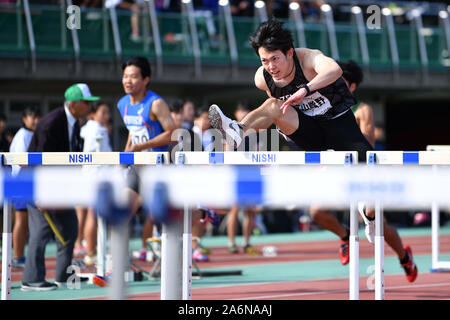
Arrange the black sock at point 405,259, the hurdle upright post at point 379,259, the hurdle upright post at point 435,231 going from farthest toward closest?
the hurdle upright post at point 435,231 < the black sock at point 405,259 < the hurdle upright post at point 379,259

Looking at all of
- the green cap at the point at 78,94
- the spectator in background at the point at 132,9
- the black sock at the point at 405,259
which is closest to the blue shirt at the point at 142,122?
the green cap at the point at 78,94

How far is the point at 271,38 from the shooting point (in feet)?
21.2

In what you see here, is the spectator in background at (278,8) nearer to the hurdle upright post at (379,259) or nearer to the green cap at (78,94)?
the green cap at (78,94)

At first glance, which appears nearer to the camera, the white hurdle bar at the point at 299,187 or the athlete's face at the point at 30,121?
the white hurdle bar at the point at 299,187

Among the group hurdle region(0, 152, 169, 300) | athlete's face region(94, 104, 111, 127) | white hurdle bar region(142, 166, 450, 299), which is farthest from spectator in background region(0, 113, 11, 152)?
white hurdle bar region(142, 166, 450, 299)

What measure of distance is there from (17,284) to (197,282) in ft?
6.29

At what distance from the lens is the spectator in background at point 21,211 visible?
10773mm

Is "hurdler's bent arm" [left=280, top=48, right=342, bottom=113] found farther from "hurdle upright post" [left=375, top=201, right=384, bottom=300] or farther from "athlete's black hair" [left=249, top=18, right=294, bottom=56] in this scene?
"hurdle upright post" [left=375, top=201, right=384, bottom=300]

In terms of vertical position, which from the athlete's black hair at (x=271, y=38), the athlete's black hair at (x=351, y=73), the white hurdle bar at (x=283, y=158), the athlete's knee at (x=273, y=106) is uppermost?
the athlete's black hair at (x=351, y=73)

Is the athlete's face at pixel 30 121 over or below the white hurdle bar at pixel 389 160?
over

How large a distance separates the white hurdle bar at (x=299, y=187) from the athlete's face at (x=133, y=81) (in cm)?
A: 561

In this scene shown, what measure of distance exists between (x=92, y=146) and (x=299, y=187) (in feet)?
30.8

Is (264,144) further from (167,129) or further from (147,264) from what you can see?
(147,264)
